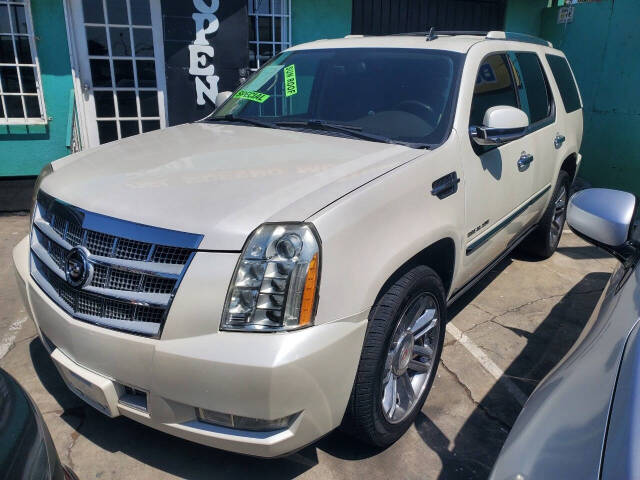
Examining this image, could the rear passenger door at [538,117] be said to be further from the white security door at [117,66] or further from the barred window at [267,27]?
the white security door at [117,66]

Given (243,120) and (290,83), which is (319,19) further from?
(243,120)

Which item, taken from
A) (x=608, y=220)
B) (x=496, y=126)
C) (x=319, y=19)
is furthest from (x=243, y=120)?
(x=319, y=19)

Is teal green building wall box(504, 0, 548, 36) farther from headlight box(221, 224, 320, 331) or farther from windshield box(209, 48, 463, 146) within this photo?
headlight box(221, 224, 320, 331)

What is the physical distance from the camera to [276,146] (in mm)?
2799

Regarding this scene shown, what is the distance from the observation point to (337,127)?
3043mm

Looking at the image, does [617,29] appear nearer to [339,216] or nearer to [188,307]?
[339,216]

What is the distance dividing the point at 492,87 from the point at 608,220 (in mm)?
1553

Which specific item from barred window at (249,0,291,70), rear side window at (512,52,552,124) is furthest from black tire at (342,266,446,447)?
barred window at (249,0,291,70)

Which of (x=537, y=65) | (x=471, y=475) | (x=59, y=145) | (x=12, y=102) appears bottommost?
(x=471, y=475)

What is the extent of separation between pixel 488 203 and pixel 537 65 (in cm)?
184

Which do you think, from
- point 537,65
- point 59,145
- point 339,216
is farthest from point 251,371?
point 59,145

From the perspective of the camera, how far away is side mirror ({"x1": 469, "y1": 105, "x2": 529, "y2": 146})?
2871 millimetres

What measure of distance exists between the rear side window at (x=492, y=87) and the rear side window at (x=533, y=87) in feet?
0.77

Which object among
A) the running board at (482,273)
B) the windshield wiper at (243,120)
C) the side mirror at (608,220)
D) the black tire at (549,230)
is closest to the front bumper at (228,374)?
the side mirror at (608,220)
